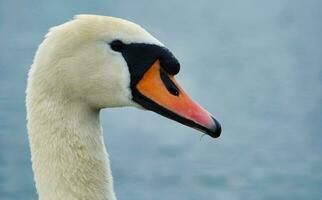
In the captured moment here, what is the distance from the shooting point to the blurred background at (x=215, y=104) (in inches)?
381

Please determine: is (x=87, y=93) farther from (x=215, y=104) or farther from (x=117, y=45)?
(x=215, y=104)

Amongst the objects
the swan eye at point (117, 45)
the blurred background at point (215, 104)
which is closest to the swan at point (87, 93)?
the swan eye at point (117, 45)

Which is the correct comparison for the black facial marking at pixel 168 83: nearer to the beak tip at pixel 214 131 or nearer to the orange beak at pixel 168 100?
the orange beak at pixel 168 100

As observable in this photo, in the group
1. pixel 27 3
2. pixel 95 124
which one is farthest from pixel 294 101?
pixel 95 124

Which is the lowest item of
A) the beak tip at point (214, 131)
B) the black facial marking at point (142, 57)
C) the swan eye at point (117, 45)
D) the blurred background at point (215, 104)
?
the beak tip at point (214, 131)

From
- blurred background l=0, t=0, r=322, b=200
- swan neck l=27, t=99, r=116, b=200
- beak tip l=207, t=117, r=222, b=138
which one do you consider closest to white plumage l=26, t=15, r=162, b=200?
swan neck l=27, t=99, r=116, b=200

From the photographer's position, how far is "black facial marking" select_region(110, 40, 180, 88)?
3.30 m

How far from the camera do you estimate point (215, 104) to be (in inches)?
442

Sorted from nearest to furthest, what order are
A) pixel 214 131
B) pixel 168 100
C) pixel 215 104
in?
pixel 214 131, pixel 168 100, pixel 215 104

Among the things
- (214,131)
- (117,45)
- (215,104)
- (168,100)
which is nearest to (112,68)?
(117,45)

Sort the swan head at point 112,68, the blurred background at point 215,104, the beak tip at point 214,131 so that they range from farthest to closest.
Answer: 1. the blurred background at point 215,104
2. the swan head at point 112,68
3. the beak tip at point 214,131

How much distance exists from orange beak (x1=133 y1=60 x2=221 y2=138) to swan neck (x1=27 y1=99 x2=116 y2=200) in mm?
150

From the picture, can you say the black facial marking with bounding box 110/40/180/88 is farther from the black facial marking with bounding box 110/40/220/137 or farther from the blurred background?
the blurred background

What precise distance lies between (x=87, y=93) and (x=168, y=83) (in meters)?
0.22
